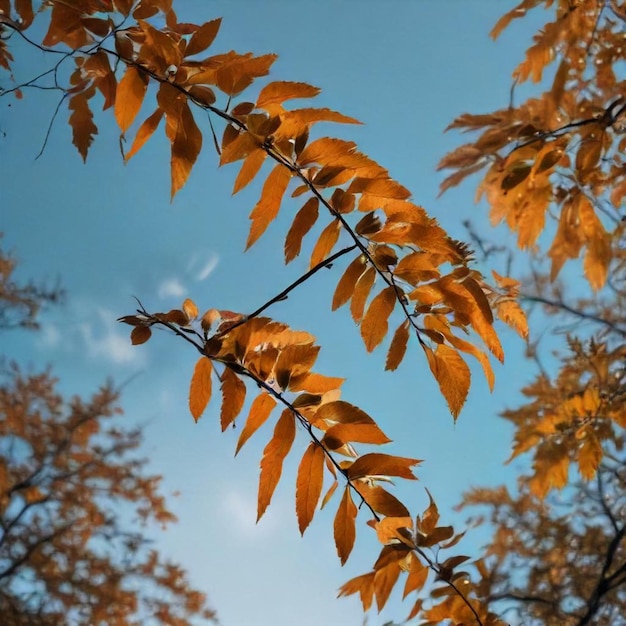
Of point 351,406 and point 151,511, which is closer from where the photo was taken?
point 351,406

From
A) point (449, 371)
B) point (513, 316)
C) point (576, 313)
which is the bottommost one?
point (449, 371)

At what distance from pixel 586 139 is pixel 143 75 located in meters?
0.69

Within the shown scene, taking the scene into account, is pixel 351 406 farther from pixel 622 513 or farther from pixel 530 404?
pixel 622 513

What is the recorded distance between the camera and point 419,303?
0.44m

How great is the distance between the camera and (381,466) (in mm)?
412

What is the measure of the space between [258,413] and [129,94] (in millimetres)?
269

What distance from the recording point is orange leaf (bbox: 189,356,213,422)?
0.44 meters

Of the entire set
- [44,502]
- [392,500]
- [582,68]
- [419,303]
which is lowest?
[392,500]

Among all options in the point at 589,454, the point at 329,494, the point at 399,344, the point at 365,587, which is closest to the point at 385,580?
the point at 365,587

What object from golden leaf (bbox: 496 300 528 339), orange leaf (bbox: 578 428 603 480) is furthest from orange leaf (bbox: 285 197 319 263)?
orange leaf (bbox: 578 428 603 480)

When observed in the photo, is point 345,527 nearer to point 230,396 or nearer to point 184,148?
point 230,396

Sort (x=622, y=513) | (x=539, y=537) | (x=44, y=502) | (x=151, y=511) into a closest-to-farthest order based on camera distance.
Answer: (x=622, y=513)
(x=539, y=537)
(x=44, y=502)
(x=151, y=511)

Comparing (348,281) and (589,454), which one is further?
(589,454)

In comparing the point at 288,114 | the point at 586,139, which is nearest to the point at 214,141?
the point at 288,114
